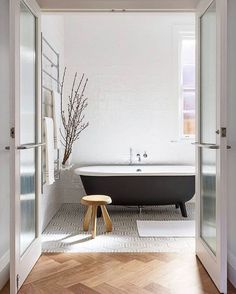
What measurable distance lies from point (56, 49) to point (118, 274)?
323 centimetres

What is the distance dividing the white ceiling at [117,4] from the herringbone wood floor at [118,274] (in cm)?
208

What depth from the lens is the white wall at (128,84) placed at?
17.6 feet

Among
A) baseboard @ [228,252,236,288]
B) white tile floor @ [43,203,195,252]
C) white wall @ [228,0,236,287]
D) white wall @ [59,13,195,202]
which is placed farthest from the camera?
white wall @ [59,13,195,202]

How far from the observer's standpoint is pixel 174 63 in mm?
5375

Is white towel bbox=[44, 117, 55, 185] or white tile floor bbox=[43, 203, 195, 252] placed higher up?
white towel bbox=[44, 117, 55, 185]

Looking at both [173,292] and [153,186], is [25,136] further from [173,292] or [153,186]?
[153,186]

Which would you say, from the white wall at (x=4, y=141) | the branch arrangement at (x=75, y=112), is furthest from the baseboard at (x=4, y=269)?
the branch arrangement at (x=75, y=112)

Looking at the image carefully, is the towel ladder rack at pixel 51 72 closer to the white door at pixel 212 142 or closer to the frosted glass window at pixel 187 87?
the white door at pixel 212 142

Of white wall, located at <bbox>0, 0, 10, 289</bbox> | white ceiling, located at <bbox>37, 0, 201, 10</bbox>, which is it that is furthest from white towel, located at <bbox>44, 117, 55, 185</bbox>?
white ceiling, located at <bbox>37, 0, 201, 10</bbox>

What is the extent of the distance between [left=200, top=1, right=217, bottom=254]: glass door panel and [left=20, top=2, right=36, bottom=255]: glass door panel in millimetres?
1320

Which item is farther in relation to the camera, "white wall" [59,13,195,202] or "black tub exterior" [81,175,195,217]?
"white wall" [59,13,195,202]

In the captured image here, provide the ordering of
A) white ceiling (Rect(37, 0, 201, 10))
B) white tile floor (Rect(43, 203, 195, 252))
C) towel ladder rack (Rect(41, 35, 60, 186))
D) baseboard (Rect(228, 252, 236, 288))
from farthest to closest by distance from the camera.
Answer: towel ladder rack (Rect(41, 35, 60, 186))
white tile floor (Rect(43, 203, 195, 252))
white ceiling (Rect(37, 0, 201, 10))
baseboard (Rect(228, 252, 236, 288))

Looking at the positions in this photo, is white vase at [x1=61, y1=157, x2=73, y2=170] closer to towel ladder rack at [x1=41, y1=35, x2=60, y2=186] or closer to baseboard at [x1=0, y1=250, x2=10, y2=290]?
towel ladder rack at [x1=41, y1=35, x2=60, y2=186]

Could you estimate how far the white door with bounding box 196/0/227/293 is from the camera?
2252mm
